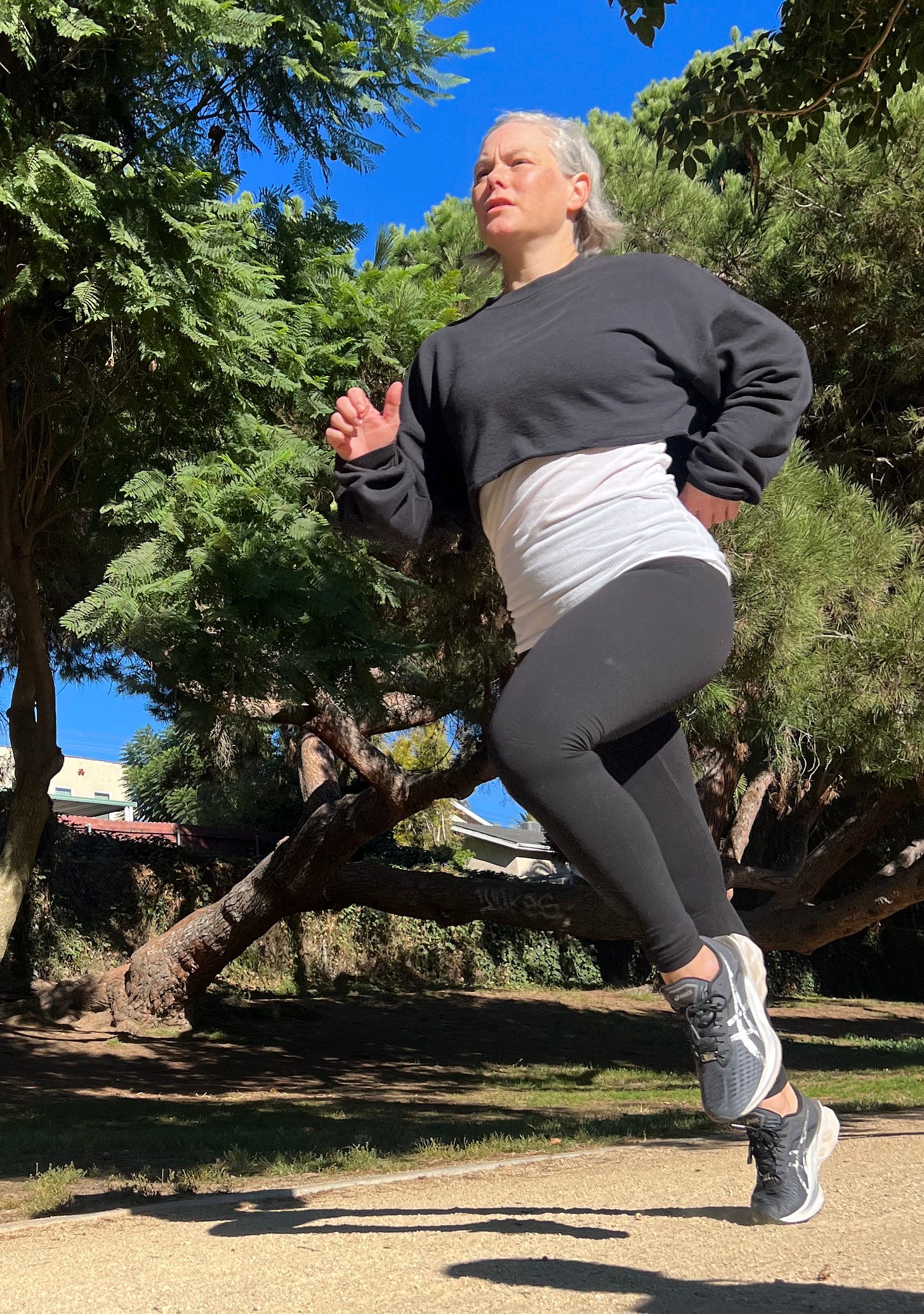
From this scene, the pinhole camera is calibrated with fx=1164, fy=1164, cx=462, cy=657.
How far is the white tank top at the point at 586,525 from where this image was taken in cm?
199

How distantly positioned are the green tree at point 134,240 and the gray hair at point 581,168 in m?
3.26

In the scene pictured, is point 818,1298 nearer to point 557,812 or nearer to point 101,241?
point 557,812

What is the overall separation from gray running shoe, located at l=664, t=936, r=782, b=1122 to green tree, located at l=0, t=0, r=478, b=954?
4.40 m

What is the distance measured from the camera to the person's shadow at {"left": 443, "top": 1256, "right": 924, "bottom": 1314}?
2137 millimetres

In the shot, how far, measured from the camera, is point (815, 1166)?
2119mm

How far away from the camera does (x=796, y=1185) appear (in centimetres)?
210

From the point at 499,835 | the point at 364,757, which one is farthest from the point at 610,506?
the point at 499,835

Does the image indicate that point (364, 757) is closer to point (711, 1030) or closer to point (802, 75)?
point (802, 75)

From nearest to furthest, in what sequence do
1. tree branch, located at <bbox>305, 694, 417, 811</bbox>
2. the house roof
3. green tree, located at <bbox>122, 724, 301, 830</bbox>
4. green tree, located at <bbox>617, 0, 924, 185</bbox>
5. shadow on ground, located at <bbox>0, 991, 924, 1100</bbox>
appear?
green tree, located at <bbox>617, 0, 924, 185</bbox> → tree branch, located at <bbox>305, 694, 417, 811</bbox> → shadow on ground, located at <bbox>0, 991, 924, 1100</bbox> → green tree, located at <bbox>122, 724, 301, 830</bbox> → the house roof

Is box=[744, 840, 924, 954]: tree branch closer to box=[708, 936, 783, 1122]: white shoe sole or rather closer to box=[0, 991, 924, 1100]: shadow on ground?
box=[0, 991, 924, 1100]: shadow on ground

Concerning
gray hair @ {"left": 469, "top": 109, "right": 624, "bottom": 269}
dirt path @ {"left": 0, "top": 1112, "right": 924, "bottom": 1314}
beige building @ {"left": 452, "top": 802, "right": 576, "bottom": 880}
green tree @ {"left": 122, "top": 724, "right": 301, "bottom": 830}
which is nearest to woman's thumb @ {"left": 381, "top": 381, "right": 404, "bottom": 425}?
gray hair @ {"left": 469, "top": 109, "right": 624, "bottom": 269}

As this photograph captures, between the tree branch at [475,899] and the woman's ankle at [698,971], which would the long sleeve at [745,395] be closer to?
the woman's ankle at [698,971]

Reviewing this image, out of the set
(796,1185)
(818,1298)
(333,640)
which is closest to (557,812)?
(796,1185)

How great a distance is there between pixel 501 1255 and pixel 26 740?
6.22 meters
